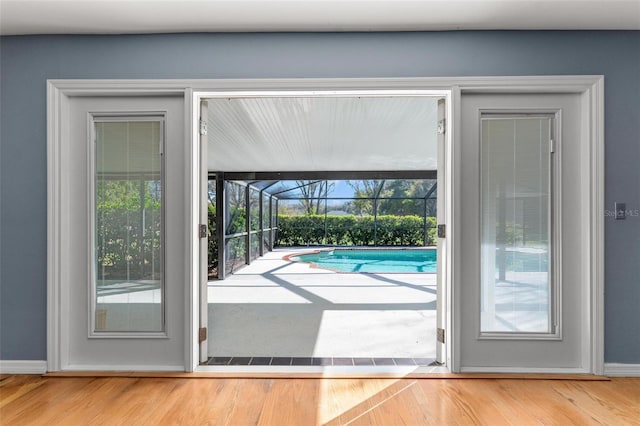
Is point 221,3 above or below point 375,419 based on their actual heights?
above

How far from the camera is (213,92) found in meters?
2.57

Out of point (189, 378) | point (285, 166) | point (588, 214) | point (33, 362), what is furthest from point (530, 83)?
point (285, 166)

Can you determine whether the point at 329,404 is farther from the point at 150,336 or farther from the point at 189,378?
the point at 150,336

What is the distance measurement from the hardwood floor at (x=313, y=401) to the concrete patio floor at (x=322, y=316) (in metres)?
0.61

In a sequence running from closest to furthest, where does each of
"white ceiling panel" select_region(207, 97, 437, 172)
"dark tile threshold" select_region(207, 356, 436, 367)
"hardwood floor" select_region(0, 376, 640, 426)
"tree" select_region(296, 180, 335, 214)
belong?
"hardwood floor" select_region(0, 376, 640, 426), "dark tile threshold" select_region(207, 356, 436, 367), "white ceiling panel" select_region(207, 97, 437, 172), "tree" select_region(296, 180, 335, 214)

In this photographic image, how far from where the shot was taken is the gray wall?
2498 millimetres

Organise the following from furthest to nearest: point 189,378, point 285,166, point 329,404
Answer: point 285,166
point 189,378
point 329,404

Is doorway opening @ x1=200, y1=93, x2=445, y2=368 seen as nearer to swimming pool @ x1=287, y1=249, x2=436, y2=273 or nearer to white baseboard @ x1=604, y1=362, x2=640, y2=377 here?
swimming pool @ x1=287, y1=249, x2=436, y2=273

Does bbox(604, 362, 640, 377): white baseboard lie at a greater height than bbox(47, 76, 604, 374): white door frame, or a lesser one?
lesser

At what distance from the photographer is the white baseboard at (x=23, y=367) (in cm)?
253

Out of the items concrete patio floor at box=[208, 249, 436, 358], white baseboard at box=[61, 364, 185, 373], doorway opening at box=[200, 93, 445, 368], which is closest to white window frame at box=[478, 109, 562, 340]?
doorway opening at box=[200, 93, 445, 368]

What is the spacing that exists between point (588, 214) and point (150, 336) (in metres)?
3.13

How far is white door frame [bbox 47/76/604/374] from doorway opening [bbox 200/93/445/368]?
141 millimetres

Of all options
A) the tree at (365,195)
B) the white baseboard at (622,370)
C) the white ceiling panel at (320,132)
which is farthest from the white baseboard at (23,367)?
the tree at (365,195)
